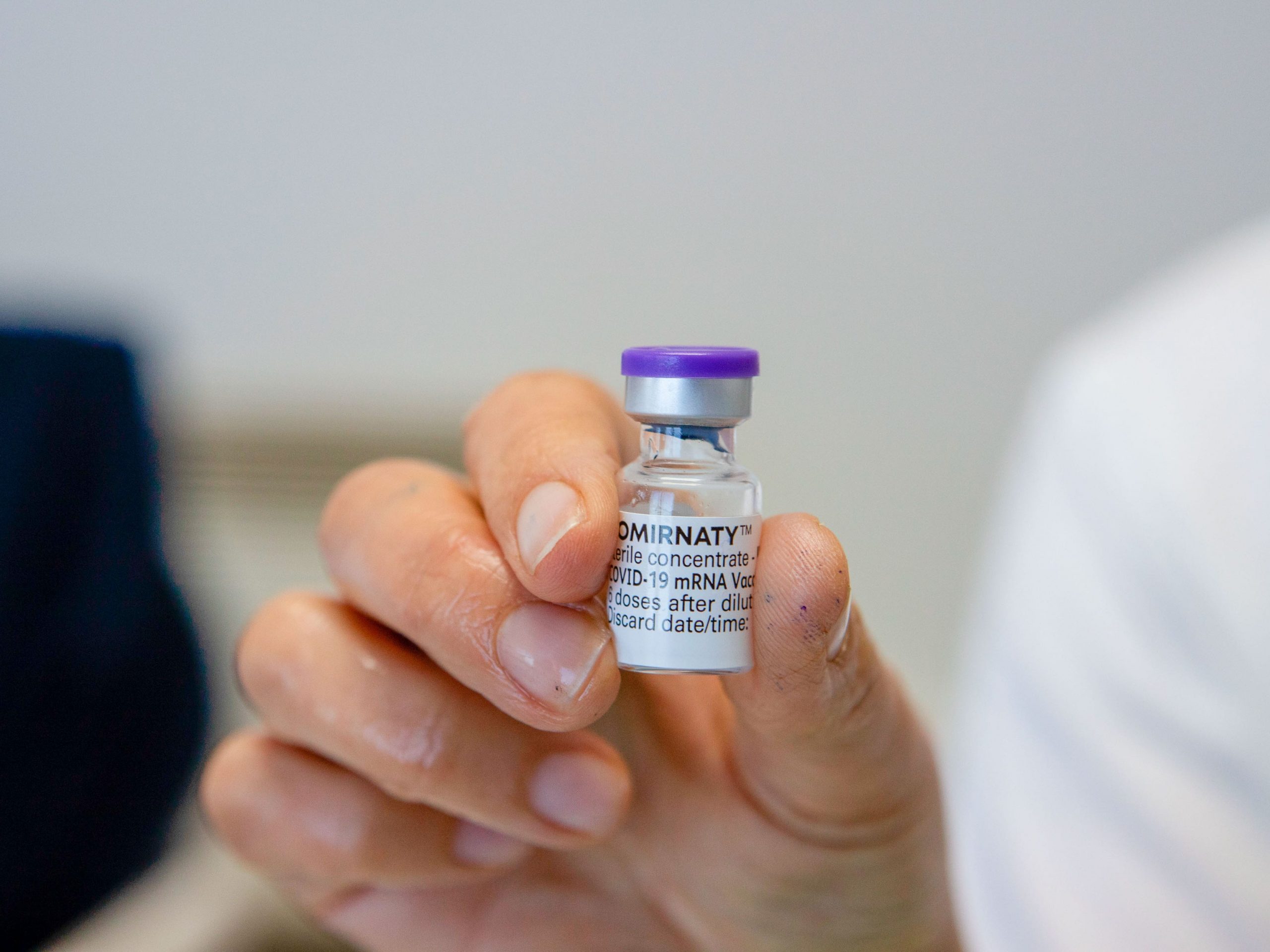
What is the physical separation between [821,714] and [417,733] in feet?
0.95

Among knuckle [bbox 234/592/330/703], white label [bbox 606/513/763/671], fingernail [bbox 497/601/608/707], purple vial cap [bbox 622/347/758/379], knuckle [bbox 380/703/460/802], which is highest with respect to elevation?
purple vial cap [bbox 622/347/758/379]

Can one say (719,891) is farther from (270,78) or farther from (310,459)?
(270,78)

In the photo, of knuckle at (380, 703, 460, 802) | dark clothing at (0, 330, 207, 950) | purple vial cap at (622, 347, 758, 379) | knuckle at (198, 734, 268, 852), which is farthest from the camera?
dark clothing at (0, 330, 207, 950)

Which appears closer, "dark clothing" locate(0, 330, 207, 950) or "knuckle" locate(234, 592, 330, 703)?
"knuckle" locate(234, 592, 330, 703)

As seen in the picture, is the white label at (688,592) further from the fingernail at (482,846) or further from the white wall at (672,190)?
the white wall at (672,190)

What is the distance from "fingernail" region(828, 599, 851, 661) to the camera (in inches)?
21.6

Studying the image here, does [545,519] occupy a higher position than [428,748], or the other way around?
[545,519]

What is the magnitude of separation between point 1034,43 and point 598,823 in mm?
1442

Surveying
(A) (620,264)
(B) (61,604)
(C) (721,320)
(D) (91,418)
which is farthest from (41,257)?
(C) (721,320)

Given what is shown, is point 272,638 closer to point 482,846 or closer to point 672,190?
point 482,846

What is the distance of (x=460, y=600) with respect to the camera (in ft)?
2.05

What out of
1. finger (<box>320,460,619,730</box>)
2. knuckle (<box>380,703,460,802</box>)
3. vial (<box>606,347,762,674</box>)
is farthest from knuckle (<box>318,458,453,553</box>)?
vial (<box>606,347,762,674</box>)

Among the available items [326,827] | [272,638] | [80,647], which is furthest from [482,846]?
[80,647]

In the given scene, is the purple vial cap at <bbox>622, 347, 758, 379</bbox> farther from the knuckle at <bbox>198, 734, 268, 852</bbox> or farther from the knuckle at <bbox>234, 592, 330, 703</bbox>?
the knuckle at <bbox>198, 734, 268, 852</bbox>
